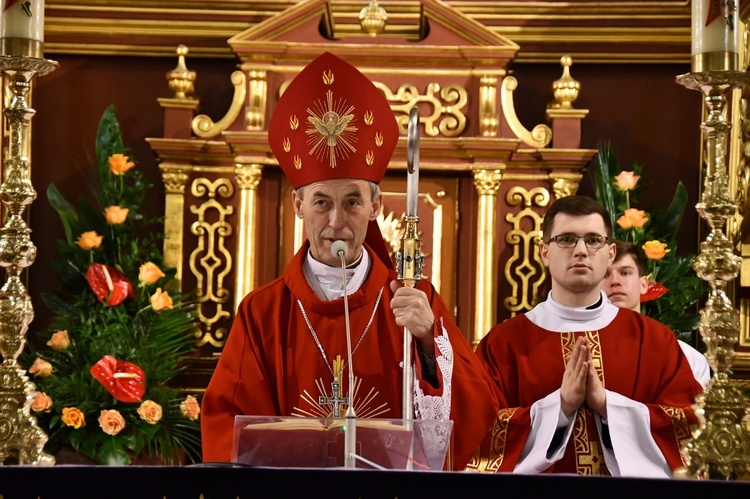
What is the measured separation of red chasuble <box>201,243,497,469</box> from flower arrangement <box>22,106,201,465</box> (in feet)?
5.96

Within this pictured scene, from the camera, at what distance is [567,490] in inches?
112

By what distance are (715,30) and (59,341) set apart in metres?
→ 3.79

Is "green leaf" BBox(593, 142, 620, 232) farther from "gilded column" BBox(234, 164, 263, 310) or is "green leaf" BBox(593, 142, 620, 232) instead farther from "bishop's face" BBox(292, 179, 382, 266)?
"bishop's face" BBox(292, 179, 382, 266)

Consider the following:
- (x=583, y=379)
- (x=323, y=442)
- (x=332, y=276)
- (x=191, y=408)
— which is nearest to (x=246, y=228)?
(x=191, y=408)

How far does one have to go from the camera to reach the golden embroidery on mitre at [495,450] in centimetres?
439

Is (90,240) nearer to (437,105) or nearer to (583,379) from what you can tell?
(437,105)

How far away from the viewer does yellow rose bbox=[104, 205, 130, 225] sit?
6535mm

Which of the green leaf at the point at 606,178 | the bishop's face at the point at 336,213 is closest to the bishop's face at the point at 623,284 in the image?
the green leaf at the point at 606,178

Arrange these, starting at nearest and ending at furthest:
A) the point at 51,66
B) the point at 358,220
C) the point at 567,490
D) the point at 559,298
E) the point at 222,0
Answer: the point at 567,490, the point at 51,66, the point at 358,220, the point at 559,298, the point at 222,0

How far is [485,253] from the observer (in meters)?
6.77

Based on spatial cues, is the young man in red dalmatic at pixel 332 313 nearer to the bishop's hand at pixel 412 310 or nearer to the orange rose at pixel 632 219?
the bishop's hand at pixel 412 310

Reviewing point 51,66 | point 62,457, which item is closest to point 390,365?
point 51,66

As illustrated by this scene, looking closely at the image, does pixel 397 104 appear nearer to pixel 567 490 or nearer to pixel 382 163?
pixel 382 163

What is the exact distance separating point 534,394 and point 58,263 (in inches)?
124
